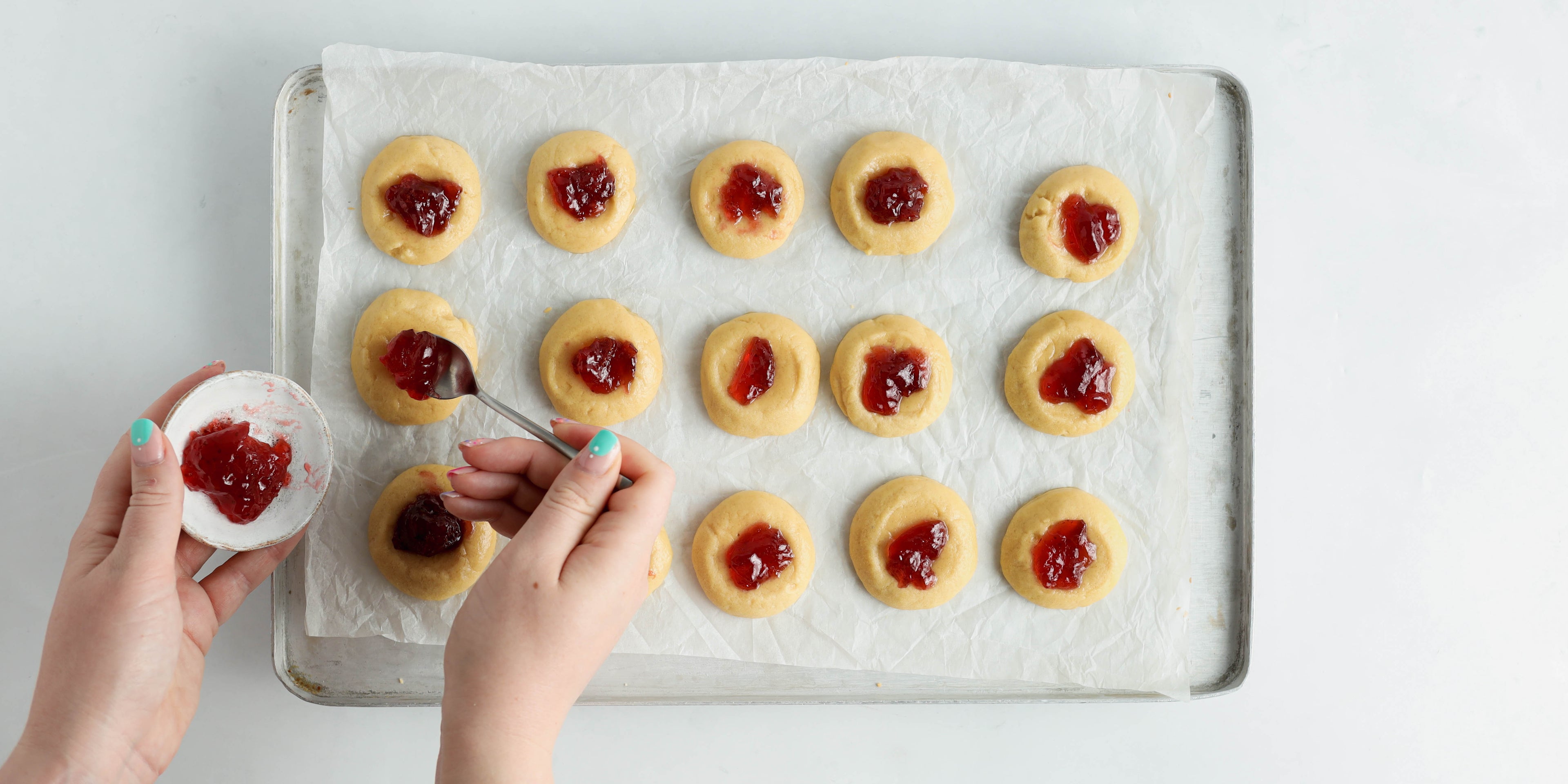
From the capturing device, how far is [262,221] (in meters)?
3.10

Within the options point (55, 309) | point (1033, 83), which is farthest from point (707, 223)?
point (55, 309)

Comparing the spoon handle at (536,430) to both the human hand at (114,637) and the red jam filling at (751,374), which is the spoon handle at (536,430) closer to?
the red jam filling at (751,374)

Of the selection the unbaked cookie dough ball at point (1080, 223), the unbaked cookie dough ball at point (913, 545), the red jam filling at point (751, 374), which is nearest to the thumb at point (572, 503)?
the red jam filling at point (751, 374)

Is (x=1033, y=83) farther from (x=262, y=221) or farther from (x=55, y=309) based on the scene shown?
(x=55, y=309)

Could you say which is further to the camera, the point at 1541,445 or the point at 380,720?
the point at 1541,445

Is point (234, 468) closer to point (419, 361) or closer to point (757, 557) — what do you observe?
point (419, 361)

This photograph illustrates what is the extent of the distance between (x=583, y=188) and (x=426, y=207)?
1.71 feet

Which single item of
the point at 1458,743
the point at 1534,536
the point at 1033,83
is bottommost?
the point at 1458,743

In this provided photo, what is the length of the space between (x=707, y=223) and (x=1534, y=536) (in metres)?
3.36

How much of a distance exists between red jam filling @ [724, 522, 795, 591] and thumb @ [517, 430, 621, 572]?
0.80 m

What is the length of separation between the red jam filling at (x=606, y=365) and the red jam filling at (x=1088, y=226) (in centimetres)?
156

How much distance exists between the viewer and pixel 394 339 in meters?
2.83

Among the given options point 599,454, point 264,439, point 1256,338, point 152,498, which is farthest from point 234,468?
point 1256,338

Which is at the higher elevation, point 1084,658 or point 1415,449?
point 1415,449
